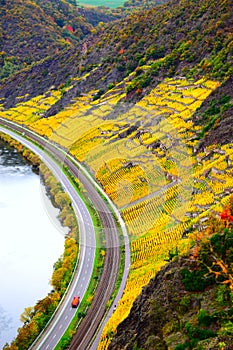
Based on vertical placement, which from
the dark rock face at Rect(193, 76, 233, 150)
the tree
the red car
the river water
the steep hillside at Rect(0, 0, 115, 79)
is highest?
the steep hillside at Rect(0, 0, 115, 79)

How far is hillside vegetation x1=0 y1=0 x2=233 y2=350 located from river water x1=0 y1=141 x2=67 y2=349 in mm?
7775

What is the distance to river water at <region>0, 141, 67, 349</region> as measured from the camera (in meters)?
38.5

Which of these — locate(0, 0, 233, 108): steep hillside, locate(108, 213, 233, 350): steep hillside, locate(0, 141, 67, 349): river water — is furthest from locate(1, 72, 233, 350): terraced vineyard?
locate(0, 141, 67, 349): river water

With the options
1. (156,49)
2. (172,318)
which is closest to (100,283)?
(172,318)

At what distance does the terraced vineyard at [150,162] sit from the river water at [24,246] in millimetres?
7889

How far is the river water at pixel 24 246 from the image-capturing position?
38500 millimetres

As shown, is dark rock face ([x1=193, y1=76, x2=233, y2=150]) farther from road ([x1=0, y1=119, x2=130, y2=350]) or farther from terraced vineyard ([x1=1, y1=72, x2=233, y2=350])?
road ([x1=0, y1=119, x2=130, y2=350])

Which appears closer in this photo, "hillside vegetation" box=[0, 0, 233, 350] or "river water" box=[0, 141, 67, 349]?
"river water" box=[0, 141, 67, 349]

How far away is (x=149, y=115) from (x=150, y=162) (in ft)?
38.2

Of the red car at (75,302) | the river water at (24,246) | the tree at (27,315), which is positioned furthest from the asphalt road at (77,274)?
the river water at (24,246)

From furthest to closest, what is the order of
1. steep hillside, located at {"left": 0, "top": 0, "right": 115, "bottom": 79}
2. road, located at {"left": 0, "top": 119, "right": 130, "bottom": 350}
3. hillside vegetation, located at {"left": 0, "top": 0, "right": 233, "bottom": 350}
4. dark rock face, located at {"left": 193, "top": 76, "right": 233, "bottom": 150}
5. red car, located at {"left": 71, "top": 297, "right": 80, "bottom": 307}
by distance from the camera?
steep hillside, located at {"left": 0, "top": 0, "right": 115, "bottom": 79}, dark rock face, located at {"left": 193, "top": 76, "right": 233, "bottom": 150}, hillside vegetation, located at {"left": 0, "top": 0, "right": 233, "bottom": 350}, red car, located at {"left": 71, "top": 297, "right": 80, "bottom": 307}, road, located at {"left": 0, "top": 119, "right": 130, "bottom": 350}

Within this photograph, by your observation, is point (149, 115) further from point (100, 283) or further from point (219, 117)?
point (100, 283)

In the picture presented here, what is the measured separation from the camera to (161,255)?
36.0 m

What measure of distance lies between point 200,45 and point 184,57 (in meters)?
2.90
